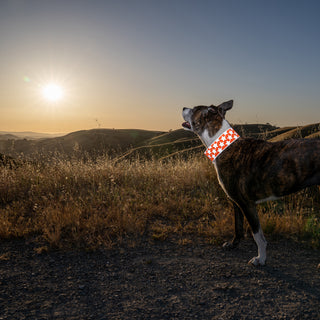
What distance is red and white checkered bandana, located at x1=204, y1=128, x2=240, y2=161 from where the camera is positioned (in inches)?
149

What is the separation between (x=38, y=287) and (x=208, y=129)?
3.21m

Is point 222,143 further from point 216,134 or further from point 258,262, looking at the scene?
point 258,262

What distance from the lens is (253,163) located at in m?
3.54

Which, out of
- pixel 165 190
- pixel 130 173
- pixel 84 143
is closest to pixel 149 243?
pixel 165 190

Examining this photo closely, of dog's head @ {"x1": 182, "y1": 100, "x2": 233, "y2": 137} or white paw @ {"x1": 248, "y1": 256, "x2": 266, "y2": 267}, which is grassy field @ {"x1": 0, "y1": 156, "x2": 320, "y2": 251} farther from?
dog's head @ {"x1": 182, "y1": 100, "x2": 233, "y2": 137}

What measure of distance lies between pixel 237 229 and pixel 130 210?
88.6 inches

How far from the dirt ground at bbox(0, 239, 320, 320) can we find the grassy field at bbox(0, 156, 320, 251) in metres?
0.32

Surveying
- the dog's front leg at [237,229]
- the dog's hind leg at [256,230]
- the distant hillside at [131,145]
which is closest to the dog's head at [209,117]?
the dog's hind leg at [256,230]

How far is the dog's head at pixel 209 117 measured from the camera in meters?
3.90

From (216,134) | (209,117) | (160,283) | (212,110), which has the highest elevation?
(212,110)

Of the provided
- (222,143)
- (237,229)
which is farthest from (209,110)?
(237,229)

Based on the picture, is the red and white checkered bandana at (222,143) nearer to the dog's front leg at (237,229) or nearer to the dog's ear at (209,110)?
the dog's ear at (209,110)

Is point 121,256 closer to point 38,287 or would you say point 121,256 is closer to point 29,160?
point 38,287

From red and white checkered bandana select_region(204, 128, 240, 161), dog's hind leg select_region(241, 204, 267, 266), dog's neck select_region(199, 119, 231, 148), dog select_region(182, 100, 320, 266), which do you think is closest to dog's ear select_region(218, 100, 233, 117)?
dog select_region(182, 100, 320, 266)
